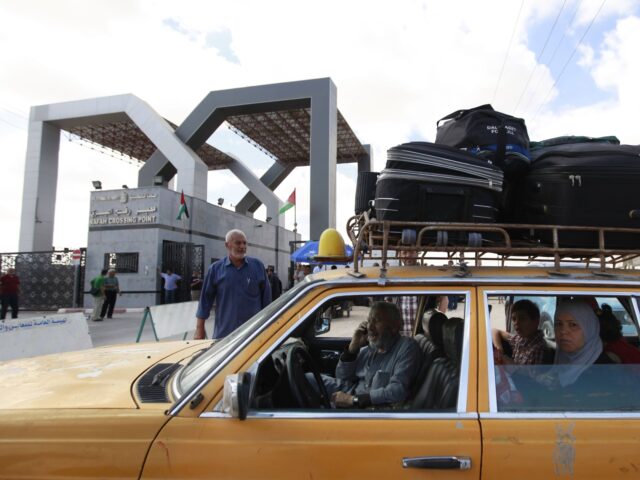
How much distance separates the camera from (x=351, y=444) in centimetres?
169

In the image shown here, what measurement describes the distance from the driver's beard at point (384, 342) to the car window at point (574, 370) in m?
0.74

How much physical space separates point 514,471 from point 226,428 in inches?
42.5

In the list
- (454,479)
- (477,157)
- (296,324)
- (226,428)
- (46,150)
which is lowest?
(454,479)

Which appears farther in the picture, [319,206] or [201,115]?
[201,115]

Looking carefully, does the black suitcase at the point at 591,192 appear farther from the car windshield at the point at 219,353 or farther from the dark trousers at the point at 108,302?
the dark trousers at the point at 108,302

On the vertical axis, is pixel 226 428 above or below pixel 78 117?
below

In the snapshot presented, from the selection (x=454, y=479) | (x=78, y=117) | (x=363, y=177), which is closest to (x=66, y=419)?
(x=454, y=479)

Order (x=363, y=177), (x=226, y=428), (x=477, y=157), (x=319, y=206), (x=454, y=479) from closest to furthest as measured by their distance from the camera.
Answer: (x=454, y=479) < (x=226, y=428) < (x=477, y=157) < (x=363, y=177) < (x=319, y=206)

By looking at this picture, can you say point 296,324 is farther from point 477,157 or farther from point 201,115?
point 201,115

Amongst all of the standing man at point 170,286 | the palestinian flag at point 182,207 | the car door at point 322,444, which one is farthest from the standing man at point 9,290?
the car door at point 322,444

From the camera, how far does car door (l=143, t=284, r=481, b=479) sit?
1632 mm

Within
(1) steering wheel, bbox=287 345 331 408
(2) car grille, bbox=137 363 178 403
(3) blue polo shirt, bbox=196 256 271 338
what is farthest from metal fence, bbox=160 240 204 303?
(1) steering wheel, bbox=287 345 331 408

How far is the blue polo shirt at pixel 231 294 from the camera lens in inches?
169

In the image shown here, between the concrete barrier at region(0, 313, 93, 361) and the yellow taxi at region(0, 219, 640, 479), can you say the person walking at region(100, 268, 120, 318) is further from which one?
the yellow taxi at region(0, 219, 640, 479)
